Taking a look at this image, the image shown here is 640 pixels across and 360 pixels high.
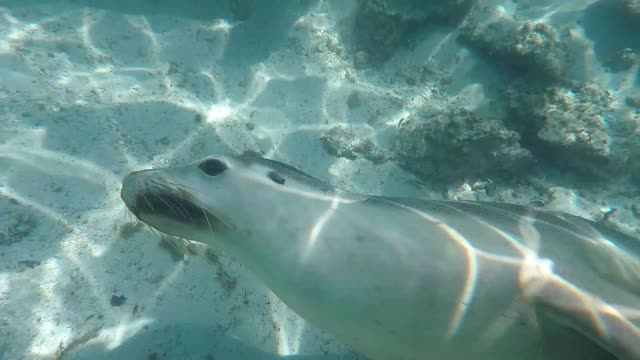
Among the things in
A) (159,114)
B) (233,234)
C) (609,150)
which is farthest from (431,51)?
(233,234)

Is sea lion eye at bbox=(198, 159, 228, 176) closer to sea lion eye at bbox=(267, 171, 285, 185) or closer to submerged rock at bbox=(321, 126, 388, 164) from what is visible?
sea lion eye at bbox=(267, 171, 285, 185)

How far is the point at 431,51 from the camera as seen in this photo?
21.7ft

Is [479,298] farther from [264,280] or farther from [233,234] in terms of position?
[233,234]

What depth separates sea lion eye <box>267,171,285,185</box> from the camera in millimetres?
2323

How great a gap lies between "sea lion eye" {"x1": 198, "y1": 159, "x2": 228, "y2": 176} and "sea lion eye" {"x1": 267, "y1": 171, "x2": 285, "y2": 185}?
278 millimetres

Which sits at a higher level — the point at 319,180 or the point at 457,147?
the point at 457,147

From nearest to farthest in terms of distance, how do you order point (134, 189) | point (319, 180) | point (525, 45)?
point (134, 189) < point (319, 180) < point (525, 45)

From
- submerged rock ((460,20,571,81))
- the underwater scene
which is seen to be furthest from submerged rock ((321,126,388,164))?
submerged rock ((460,20,571,81))

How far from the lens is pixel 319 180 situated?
9.21 feet

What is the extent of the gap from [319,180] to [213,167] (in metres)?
0.84

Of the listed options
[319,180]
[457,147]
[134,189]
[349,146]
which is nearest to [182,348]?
[134,189]

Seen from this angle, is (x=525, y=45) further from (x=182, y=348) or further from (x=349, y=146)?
(x=182, y=348)

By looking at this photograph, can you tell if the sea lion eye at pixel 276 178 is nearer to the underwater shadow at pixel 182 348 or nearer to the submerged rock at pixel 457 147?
the underwater shadow at pixel 182 348

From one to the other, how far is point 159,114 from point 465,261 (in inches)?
161
